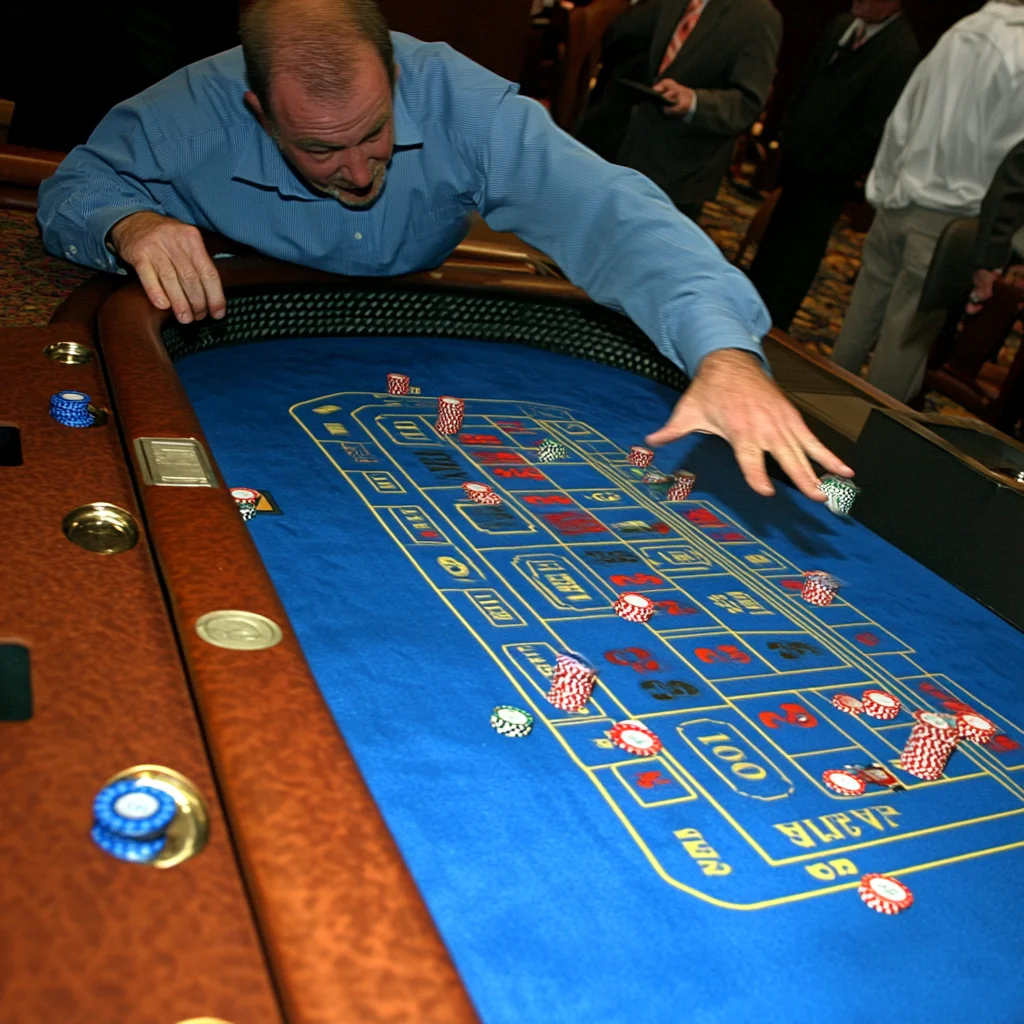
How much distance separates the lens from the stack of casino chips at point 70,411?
4.13ft

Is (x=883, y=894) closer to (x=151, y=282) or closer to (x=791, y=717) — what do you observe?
(x=791, y=717)

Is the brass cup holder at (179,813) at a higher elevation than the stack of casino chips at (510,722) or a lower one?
higher

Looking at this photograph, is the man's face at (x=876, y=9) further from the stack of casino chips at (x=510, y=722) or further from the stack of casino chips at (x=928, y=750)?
the stack of casino chips at (x=510, y=722)

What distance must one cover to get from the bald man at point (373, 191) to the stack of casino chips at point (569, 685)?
Result: 1.64 ft

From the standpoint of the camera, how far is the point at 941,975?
99 cm

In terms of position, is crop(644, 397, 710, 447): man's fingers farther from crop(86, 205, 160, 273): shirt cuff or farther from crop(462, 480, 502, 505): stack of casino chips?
crop(86, 205, 160, 273): shirt cuff

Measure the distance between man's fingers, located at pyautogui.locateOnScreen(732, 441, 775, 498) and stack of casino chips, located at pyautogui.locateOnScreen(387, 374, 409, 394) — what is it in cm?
75

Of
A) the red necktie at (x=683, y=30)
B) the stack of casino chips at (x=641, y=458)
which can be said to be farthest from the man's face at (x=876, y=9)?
the stack of casino chips at (x=641, y=458)

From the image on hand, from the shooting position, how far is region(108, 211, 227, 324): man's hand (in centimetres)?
187

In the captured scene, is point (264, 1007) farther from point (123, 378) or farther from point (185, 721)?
point (123, 378)

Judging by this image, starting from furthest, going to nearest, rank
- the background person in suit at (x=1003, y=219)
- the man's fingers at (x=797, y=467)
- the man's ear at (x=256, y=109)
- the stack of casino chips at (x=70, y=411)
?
the background person in suit at (x=1003, y=219) < the man's ear at (x=256, y=109) < the man's fingers at (x=797, y=467) < the stack of casino chips at (x=70, y=411)

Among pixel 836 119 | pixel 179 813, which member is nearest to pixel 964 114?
pixel 836 119

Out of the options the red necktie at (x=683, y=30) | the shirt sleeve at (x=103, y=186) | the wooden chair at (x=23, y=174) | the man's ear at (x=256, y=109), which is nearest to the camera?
the shirt sleeve at (x=103, y=186)

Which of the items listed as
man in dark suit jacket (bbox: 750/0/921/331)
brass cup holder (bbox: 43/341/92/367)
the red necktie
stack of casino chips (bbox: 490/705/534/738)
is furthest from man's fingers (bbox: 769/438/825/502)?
man in dark suit jacket (bbox: 750/0/921/331)
